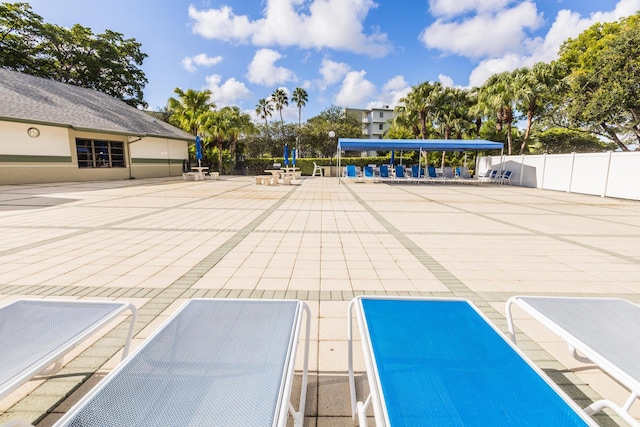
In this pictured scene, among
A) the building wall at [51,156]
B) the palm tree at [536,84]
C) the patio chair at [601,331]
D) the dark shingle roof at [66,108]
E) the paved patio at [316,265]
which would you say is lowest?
the paved patio at [316,265]

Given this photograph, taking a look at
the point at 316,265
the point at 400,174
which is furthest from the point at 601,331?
the point at 400,174

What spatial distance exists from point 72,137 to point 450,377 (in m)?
20.7

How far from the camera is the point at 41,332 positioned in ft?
5.39

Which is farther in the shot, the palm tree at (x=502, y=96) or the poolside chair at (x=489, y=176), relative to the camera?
the palm tree at (x=502, y=96)

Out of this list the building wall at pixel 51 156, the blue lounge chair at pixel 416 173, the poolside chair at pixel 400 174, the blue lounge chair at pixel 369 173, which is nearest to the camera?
the building wall at pixel 51 156

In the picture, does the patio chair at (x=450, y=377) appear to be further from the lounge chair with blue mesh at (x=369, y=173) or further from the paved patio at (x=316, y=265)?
the lounge chair with blue mesh at (x=369, y=173)

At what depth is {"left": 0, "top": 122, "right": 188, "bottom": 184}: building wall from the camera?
1395 cm

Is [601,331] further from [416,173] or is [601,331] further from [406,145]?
[416,173]

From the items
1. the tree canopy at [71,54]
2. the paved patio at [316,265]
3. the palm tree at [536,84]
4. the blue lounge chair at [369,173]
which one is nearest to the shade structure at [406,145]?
the blue lounge chair at [369,173]

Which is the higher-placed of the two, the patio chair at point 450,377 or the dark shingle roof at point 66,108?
the dark shingle roof at point 66,108

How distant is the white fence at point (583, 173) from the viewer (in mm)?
11805

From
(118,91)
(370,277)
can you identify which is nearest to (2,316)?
(370,277)

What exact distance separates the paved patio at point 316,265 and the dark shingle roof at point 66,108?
9.42 meters

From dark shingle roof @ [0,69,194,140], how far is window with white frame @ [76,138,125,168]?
1249 mm
